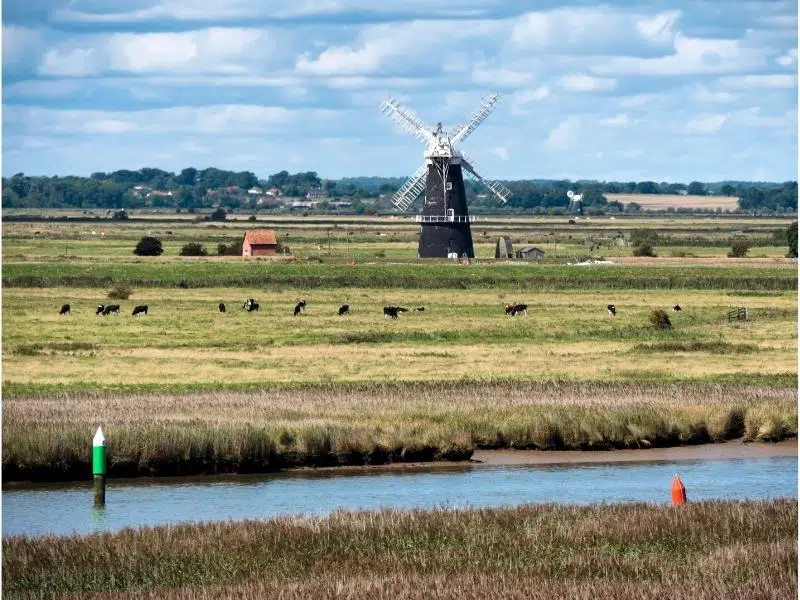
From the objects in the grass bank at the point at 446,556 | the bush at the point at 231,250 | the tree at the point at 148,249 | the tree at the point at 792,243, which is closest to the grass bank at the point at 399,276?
the tree at the point at 148,249

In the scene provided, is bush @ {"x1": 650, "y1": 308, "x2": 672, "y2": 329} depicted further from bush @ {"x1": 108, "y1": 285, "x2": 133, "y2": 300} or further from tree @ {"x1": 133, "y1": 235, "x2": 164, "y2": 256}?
tree @ {"x1": 133, "y1": 235, "x2": 164, "y2": 256}

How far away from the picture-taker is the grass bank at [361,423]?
78.7 feet

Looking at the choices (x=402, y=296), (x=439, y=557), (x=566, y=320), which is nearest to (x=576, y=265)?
(x=402, y=296)

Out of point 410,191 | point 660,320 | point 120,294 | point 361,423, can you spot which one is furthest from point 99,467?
point 410,191

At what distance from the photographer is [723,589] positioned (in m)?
13.0

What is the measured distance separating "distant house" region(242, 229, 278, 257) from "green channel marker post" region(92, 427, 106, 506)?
8557 centimetres

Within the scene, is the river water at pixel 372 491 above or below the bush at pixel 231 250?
below

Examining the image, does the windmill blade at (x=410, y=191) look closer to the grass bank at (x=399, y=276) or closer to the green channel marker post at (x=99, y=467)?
the grass bank at (x=399, y=276)

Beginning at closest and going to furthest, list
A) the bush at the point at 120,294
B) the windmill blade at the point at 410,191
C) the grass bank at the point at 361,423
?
the grass bank at the point at 361,423 → the bush at the point at 120,294 → the windmill blade at the point at 410,191

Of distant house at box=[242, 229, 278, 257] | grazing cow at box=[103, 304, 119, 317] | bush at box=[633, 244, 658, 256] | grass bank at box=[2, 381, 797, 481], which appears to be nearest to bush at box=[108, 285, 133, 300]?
grazing cow at box=[103, 304, 119, 317]

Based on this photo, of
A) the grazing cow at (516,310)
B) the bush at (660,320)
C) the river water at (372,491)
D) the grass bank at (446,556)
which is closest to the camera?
the grass bank at (446,556)

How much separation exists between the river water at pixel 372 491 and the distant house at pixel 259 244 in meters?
81.7

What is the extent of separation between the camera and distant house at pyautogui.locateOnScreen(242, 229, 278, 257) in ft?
349

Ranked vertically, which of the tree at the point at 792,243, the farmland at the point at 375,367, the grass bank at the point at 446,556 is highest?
the tree at the point at 792,243
